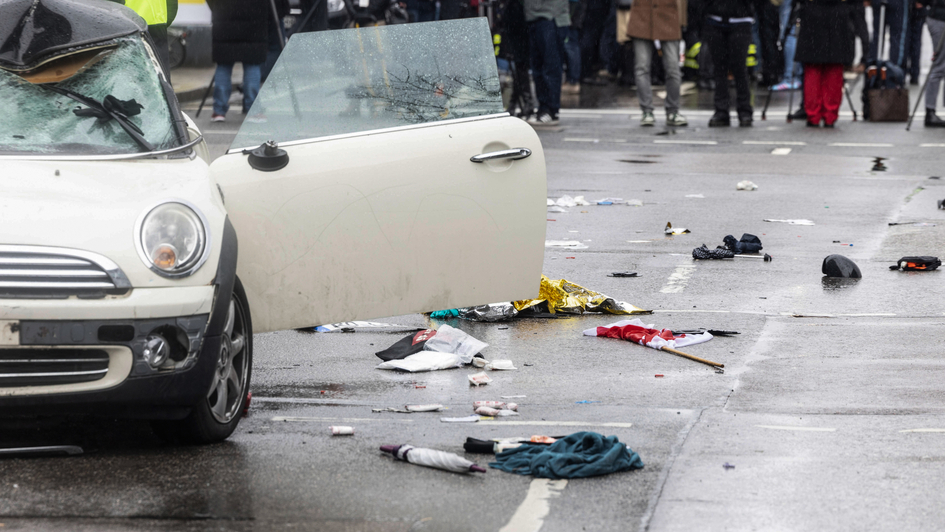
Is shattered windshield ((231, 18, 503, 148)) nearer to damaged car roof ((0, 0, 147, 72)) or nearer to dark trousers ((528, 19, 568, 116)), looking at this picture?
damaged car roof ((0, 0, 147, 72))

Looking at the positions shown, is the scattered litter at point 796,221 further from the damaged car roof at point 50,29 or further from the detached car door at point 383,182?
the damaged car roof at point 50,29

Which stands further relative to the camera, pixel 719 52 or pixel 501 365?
pixel 719 52

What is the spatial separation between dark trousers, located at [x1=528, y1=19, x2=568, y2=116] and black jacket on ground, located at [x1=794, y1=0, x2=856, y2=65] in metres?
2.97

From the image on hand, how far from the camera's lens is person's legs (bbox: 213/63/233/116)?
55.4ft

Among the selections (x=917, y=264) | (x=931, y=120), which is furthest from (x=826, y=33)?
(x=917, y=264)

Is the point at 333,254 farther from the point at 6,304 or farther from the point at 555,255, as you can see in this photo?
the point at 555,255

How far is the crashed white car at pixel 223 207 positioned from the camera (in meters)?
4.61

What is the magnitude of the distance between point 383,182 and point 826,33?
1256cm

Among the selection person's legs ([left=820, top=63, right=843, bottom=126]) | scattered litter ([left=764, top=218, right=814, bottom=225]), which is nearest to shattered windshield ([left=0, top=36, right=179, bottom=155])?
scattered litter ([left=764, top=218, right=814, bottom=225])

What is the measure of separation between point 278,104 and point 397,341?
64.6 inches

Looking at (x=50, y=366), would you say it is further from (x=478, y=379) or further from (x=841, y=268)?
(x=841, y=268)

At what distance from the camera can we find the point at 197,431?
4.96 meters

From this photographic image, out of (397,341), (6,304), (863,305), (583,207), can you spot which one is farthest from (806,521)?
(583,207)

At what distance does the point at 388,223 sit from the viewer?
556cm
